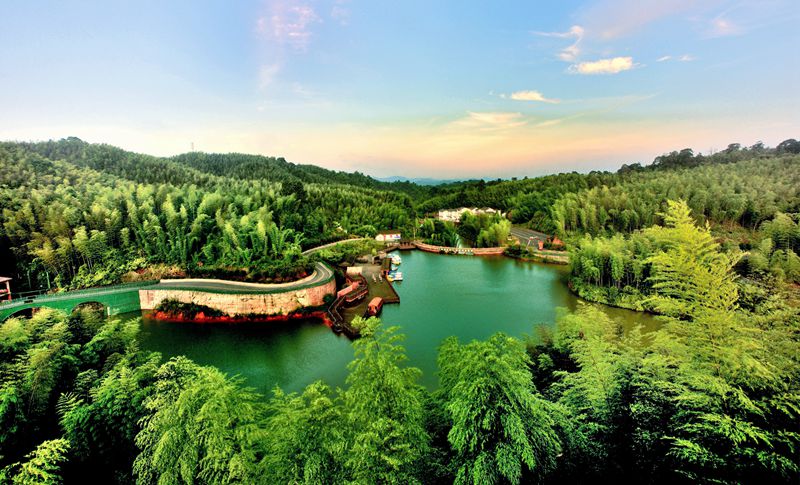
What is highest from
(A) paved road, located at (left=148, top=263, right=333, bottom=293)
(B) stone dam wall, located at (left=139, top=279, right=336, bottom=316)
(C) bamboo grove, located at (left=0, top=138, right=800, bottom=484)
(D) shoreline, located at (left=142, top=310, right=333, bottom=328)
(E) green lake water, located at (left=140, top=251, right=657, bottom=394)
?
(C) bamboo grove, located at (left=0, top=138, right=800, bottom=484)

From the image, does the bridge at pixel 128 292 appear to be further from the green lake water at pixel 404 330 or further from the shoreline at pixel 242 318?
the green lake water at pixel 404 330

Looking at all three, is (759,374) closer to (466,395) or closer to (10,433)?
(466,395)

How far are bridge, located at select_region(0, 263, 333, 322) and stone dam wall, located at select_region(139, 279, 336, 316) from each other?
0.22m

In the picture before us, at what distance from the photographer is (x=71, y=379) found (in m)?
7.45

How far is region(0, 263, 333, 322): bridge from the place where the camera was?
59.6ft

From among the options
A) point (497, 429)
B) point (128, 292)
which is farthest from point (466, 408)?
point (128, 292)

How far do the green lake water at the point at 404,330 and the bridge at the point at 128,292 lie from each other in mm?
2006

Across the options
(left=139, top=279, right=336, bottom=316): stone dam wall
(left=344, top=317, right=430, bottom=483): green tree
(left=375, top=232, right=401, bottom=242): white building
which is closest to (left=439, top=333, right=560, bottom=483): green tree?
(left=344, top=317, right=430, bottom=483): green tree

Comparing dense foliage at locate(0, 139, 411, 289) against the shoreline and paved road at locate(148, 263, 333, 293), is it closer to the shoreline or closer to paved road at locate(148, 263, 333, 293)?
paved road at locate(148, 263, 333, 293)

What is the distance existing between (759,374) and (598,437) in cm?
225

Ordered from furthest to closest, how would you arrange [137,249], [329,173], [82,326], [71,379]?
[329,173] → [137,249] → [82,326] → [71,379]

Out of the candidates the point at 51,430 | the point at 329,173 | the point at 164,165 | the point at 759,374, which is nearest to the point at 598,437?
the point at 759,374

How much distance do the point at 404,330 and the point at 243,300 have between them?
8.83 m

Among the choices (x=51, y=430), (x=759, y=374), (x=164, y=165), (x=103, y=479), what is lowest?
(x=103, y=479)
